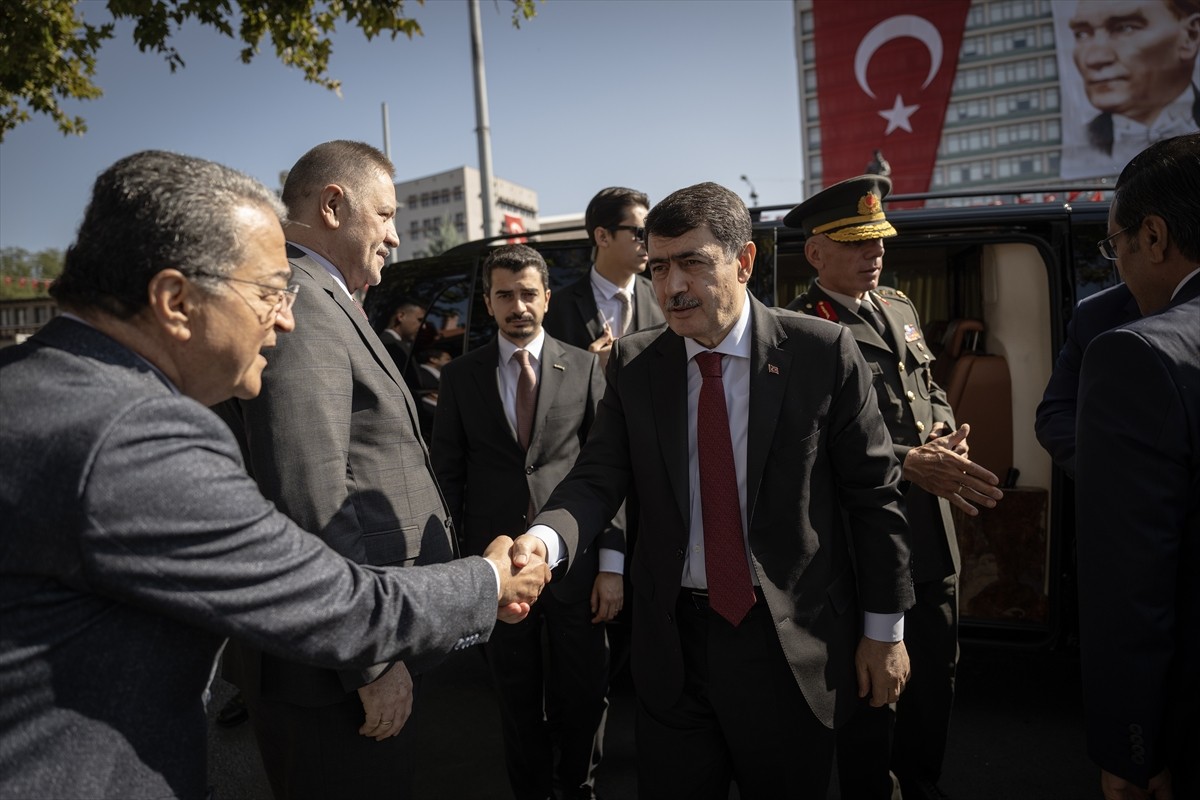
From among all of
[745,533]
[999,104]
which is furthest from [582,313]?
[999,104]

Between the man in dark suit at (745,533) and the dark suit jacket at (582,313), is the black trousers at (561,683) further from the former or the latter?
the dark suit jacket at (582,313)

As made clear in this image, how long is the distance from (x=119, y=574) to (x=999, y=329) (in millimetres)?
4069

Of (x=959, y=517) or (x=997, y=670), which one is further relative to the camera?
(x=997, y=670)

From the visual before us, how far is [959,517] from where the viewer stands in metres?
3.83

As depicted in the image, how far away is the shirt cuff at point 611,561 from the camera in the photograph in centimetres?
273

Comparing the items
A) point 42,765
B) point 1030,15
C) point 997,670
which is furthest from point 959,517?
point 1030,15

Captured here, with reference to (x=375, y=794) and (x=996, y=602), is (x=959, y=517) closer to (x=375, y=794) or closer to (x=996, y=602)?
(x=996, y=602)

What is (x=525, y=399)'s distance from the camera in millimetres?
3352

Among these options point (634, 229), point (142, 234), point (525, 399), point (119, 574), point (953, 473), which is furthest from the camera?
point (634, 229)

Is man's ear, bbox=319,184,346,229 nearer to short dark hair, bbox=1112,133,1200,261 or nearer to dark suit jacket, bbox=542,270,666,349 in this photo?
dark suit jacket, bbox=542,270,666,349

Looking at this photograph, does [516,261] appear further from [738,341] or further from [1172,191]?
[1172,191]

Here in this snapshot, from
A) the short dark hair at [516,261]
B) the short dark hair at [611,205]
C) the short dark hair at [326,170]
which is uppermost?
the short dark hair at [611,205]

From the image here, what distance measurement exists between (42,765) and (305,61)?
22.6 ft

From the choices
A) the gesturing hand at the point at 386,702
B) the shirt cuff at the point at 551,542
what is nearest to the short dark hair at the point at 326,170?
the shirt cuff at the point at 551,542
